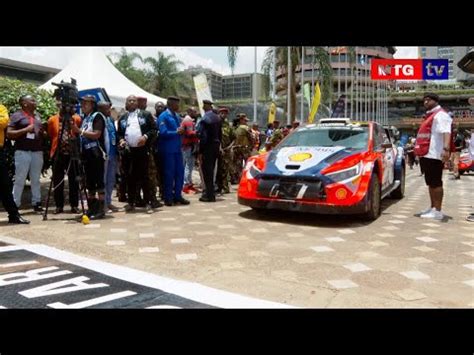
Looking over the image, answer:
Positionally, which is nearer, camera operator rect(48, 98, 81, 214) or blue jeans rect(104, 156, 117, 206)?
camera operator rect(48, 98, 81, 214)

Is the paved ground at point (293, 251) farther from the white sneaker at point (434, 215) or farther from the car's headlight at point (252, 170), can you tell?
the car's headlight at point (252, 170)

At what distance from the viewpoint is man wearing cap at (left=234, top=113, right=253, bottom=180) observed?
10570mm

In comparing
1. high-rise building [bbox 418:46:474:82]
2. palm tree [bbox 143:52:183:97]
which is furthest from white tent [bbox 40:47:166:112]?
palm tree [bbox 143:52:183:97]

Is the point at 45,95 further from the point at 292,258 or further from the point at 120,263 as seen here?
the point at 292,258

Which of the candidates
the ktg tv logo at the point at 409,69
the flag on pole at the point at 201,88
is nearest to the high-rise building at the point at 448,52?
the flag on pole at the point at 201,88

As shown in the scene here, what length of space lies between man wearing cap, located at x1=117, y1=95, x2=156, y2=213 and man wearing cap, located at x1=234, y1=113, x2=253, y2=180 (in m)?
3.87

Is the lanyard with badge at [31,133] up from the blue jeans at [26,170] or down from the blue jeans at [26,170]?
up

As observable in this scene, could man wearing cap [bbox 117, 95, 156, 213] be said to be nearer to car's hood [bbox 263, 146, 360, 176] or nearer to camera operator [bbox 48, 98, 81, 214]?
camera operator [bbox 48, 98, 81, 214]

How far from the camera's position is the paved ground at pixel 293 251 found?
336 centimetres

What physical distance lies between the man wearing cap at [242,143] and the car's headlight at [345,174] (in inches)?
192

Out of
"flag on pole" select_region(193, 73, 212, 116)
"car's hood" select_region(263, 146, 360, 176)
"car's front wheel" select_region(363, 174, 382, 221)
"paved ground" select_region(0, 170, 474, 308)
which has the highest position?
"flag on pole" select_region(193, 73, 212, 116)

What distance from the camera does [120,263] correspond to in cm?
404
